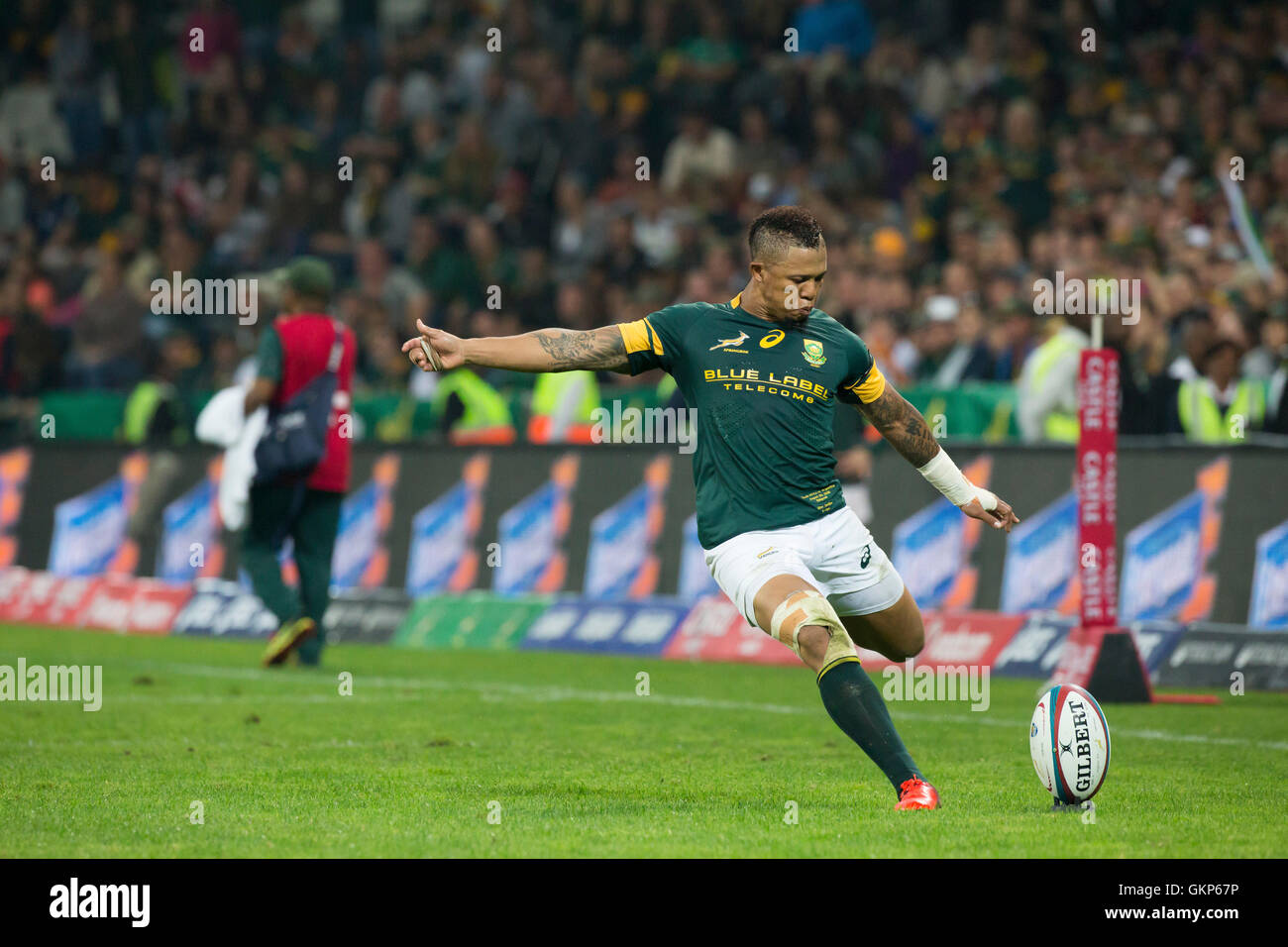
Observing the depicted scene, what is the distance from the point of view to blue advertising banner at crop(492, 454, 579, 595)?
54.5 feet

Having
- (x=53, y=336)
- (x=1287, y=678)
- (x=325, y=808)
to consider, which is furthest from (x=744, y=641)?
(x=53, y=336)

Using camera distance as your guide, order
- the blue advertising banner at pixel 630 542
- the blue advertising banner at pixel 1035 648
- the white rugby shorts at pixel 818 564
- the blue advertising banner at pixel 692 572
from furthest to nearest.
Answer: the blue advertising banner at pixel 630 542 < the blue advertising banner at pixel 692 572 < the blue advertising banner at pixel 1035 648 < the white rugby shorts at pixel 818 564

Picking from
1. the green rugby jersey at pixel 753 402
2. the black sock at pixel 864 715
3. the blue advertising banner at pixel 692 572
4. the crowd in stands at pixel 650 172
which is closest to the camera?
the black sock at pixel 864 715

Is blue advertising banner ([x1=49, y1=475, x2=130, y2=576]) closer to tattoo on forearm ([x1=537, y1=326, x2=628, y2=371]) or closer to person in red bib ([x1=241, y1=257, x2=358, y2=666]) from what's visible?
person in red bib ([x1=241, y1=257, x2=358, y2=666])

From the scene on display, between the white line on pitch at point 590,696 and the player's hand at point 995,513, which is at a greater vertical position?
the player's hand at point 995,513

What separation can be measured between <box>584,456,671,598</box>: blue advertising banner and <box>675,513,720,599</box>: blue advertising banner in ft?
0.85

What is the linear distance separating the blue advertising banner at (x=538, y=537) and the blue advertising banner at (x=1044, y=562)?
4082mm

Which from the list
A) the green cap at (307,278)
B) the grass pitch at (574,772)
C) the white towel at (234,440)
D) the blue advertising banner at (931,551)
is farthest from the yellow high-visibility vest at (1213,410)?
the white towel at (234,440)

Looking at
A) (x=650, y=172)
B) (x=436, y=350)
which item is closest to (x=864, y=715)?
(x=436, y=350)

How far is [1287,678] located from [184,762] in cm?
694

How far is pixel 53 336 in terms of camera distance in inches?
948

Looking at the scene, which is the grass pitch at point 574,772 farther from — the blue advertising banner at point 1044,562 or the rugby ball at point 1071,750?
the blue advertising banner at point 1044,562

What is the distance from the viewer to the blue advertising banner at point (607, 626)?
1524cm

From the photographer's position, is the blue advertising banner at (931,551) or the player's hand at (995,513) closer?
the player's hand at (995,513)
